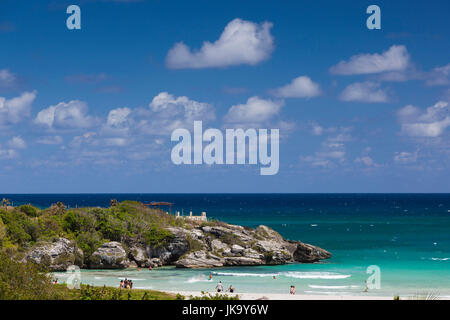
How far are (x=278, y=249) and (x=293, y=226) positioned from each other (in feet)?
206

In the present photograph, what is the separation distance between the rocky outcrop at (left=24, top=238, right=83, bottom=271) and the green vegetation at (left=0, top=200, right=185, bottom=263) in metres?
0.93

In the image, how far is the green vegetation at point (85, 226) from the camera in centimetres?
5700

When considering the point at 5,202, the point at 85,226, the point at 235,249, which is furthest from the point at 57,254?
the point at 235,249

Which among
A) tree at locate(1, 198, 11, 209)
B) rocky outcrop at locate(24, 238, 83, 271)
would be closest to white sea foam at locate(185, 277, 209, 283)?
rocky outcrop at locate(24, 238, 83, 271)

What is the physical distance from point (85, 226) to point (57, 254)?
589 centimetres

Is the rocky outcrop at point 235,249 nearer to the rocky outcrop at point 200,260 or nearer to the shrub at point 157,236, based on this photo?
the rocky outcrop at point 200,260

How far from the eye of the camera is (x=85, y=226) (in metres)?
61.6

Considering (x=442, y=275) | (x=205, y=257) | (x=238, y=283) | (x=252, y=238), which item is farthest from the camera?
(x=252, y=238)

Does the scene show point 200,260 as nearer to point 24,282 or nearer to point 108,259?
point 108,259

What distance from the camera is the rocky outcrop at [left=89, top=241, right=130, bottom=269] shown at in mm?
57969

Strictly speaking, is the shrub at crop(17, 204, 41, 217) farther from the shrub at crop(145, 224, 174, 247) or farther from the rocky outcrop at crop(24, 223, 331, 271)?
the shrub at crop(145, 224, 174, 247)
